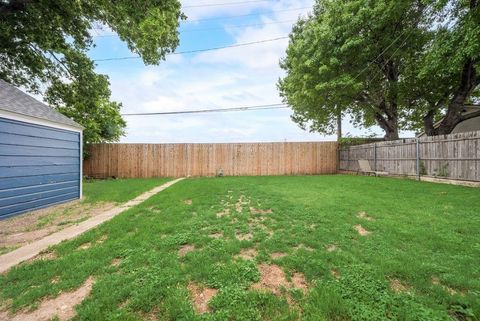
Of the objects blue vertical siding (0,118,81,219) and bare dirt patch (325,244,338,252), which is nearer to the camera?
bare dirt patch (325,244,338,252)

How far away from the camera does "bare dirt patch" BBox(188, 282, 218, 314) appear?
1702 millimetres

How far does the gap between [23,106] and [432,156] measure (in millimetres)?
12119

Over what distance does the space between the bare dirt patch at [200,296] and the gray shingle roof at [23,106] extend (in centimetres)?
576

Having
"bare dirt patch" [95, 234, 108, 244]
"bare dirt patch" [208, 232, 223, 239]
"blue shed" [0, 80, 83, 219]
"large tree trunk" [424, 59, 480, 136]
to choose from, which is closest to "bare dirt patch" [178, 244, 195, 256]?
"bare dirt patch" [208, 232, 223, 239]

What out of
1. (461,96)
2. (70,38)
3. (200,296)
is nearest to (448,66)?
(461,96)

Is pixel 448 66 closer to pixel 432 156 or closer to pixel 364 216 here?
pixel 432 156

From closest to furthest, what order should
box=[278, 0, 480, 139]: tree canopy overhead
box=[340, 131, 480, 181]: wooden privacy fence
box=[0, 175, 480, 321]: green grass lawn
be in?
box=[0, 175, 480, 321]: green grass lawn < box=[340, 131, 480, 181]: wooden privacy fence < box=[278, 0, 480, 139]: tree canopy overhead

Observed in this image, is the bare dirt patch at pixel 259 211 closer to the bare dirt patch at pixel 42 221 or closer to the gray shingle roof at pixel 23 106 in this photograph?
the bare dirt patch at pixel 42 221

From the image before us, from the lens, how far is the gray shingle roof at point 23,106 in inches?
200

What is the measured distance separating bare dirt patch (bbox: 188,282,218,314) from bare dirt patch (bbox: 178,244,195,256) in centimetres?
66

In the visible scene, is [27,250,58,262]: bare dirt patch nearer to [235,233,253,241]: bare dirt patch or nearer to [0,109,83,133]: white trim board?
[235,233,253,241]: bare dirt patch

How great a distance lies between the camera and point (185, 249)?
2748 millimetres

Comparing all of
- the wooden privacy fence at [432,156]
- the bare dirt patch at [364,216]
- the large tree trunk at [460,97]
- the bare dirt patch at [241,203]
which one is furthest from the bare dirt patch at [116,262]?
the large tree trunk at [460,97]

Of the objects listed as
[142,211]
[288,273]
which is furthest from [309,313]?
[142,211]
